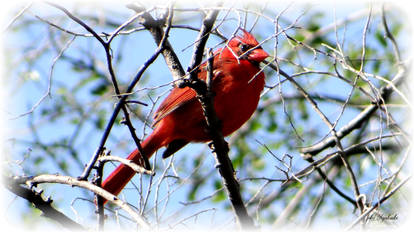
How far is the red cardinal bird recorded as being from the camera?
340 cm

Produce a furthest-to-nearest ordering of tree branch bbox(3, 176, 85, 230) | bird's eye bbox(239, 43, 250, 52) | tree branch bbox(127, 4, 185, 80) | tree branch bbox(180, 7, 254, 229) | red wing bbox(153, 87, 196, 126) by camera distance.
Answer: bird's eye bbox(239, 43, 250, 52) → red wing bbox(153, 87, 196, 126) → tree branch bbox(127, 4, 185, 80) → tree branch bbox(180, 7, 254, 229) → tree branch bbox(3, 176, 85, 230)

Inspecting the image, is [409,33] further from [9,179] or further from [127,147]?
[9,179]

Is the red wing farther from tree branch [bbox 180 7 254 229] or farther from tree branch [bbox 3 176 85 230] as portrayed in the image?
tree branch [bbox 3 176 85 230]

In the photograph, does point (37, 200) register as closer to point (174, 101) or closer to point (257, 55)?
point (174, 101)

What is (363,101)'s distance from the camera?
17.5 feet

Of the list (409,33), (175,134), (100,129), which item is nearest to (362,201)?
(175,134)

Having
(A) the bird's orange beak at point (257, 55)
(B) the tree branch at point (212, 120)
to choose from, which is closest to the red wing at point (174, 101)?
(A) the bird's orange beak at point (257, 55)

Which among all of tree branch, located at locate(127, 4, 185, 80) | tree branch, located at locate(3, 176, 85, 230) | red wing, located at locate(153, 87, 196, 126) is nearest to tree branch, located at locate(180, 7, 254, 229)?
tree branch, located at locate(127, 4, 185, 80)

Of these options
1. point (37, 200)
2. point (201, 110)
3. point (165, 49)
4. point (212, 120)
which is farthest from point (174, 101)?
point (37, 200)

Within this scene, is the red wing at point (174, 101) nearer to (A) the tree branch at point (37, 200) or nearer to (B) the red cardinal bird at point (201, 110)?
(B) the red cardinal bird at point (201, 110)

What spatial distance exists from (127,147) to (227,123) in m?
1.69

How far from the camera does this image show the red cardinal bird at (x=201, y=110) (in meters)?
3.40

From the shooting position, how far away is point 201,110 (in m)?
3.44

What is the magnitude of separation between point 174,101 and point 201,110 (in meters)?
0.21
